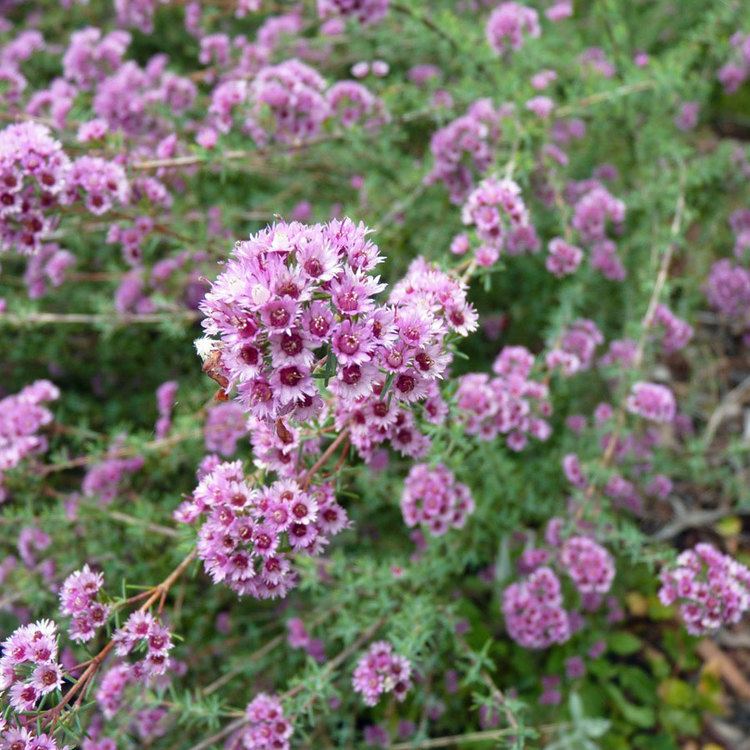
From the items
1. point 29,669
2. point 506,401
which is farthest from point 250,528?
point 506,401

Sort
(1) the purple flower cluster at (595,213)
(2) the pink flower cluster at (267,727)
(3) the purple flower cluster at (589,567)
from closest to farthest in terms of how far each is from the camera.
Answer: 1. (2) the pink flower cluster at (267,727)
2. (3) the purple flower cluster at (589,567)
3. (1) the purple flower cluster at (595,213)

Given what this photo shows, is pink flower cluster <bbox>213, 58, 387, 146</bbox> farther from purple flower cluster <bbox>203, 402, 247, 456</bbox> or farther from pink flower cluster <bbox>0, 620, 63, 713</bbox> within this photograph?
pink flower cluster <bbox>0, 620, 63, 713</bbox>

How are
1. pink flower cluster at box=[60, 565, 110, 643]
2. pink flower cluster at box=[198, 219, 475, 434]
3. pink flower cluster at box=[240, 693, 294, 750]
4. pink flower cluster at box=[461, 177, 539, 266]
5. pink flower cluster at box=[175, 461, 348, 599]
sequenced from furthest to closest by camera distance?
1. pink flower cluster at box=[461, 177, 539, 266]
2. pink flower cluster at box=[240, 693, 294, 750]
3. pink flower cluster at box=[60, 565, 110, 643]
4. pink flower cluster at box=[175, 461, 348, 599]
5. pink flower cluster at box=[198, 219, 475, 434]

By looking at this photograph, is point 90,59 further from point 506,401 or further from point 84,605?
point 84,605

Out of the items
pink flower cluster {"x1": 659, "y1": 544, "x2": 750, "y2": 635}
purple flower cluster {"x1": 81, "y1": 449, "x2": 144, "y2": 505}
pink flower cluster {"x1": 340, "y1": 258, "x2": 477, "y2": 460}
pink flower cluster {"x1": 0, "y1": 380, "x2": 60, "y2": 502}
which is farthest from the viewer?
purple flower cluster {"x1": 81, "y1": 449, "x2": 144, "y2": 505}

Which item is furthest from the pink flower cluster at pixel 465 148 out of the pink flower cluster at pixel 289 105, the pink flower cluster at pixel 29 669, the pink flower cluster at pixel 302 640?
the pink flower cluster at pixel 29 669

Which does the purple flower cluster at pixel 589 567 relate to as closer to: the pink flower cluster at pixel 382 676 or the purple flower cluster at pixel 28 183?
the pink flower cluster at pixel 382 676

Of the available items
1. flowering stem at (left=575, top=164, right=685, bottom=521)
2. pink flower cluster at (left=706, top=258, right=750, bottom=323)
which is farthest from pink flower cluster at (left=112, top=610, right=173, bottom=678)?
pink flower cluster at (left=706, top=258, right=750, bottom=323)
